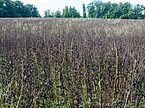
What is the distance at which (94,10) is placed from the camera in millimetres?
39562

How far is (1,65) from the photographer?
15.3 ft

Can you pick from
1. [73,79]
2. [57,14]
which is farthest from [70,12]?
[73,79]

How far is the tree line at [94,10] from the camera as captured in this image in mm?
29730

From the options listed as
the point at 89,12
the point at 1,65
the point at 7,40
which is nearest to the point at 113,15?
the point at 89,12

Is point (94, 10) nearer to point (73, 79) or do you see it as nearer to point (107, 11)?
point (107, 11)

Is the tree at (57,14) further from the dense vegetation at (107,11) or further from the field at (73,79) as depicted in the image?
the field at (73,79)

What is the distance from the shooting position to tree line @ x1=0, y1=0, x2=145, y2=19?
29.7 meters

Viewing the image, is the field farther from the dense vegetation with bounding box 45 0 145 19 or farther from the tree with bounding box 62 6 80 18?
the tree with bounding box 62 6 80 18

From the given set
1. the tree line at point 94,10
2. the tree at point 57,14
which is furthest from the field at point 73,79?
the tree at point 57,14

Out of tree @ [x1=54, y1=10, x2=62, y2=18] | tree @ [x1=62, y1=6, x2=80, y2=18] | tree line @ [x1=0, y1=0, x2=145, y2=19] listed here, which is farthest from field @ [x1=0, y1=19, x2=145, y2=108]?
tree @ [x1=54, y1=10, x2=62, y2=18]

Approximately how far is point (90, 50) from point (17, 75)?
1713mm

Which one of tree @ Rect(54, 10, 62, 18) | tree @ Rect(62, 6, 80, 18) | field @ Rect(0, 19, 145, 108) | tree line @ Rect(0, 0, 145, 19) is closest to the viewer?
field @ Rect(0, 19, 145, 108)

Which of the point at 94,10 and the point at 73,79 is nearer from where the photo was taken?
the point at 73,79

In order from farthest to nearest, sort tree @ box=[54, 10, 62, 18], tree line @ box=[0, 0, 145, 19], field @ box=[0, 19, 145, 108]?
tree @ box=[54, 10, 62, 18] < tree line @ box=[0, 0, 145, 19] < field @ box=[0, 19, 145, 108]
